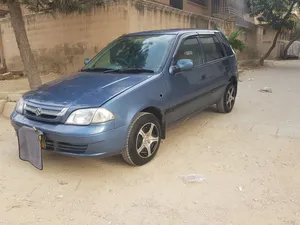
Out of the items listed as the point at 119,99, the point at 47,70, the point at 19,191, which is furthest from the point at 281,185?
the point at 47,70

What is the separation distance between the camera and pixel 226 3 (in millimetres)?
17484

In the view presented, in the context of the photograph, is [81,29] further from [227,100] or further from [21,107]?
[21,107]

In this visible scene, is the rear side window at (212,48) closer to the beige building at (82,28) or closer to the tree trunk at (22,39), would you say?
the beige building at (82,28)

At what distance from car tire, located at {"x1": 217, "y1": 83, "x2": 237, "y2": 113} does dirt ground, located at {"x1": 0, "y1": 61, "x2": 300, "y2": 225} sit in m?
1.06

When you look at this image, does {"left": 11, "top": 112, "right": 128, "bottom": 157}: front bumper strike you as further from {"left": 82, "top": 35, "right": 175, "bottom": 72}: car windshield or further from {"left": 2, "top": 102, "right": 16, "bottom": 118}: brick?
{"left": 2, "top": 102, "right": 16, "bottom": 118}: brick

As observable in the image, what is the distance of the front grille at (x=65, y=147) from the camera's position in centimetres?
306

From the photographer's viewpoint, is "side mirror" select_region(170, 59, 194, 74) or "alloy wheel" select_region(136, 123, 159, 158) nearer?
"alloy wheel" select_region(136, 123, 159, 158)

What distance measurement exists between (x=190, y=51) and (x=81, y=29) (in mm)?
5704

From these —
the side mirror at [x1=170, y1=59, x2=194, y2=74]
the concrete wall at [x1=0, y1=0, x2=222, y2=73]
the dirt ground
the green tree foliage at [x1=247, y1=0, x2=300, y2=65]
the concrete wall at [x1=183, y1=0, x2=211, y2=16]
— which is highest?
the concrete wall at [x1=183, y1=0, x2=211, y2=16]

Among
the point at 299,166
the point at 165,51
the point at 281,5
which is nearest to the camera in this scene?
the point at 299,166

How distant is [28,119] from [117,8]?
5710 mm

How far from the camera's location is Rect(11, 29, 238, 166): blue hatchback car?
9.96 ft

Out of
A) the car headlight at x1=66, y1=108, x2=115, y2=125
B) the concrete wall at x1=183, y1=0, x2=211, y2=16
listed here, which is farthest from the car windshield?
the concrete wall at x1=183, y1=0, x2=211, y2=16

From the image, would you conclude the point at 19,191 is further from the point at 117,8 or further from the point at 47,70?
the point at 47,70
